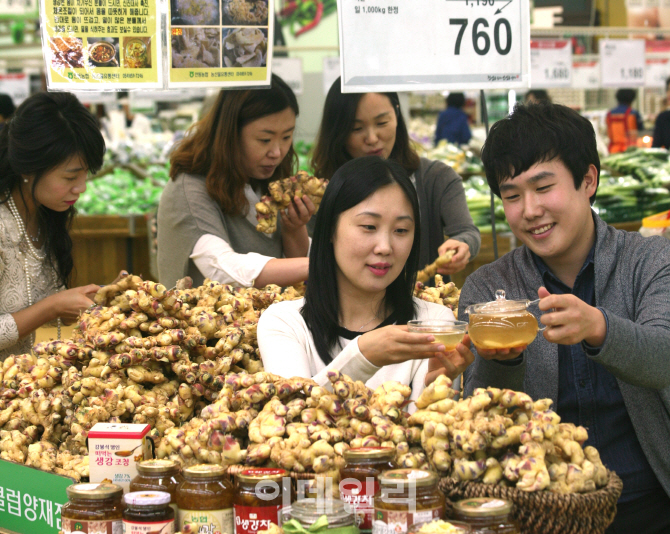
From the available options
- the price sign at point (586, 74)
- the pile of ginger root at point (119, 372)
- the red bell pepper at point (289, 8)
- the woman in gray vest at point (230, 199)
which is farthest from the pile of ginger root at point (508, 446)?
the red bell pepper at point (289, 8)

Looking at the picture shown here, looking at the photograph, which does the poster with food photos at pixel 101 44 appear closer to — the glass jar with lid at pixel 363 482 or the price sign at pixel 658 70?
the glass jar with lid at pixel 363 482

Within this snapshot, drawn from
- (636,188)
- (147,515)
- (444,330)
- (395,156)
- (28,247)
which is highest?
(395,156)

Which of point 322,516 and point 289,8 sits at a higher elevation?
point 289,8

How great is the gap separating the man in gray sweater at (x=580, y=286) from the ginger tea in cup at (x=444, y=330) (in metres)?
0.10

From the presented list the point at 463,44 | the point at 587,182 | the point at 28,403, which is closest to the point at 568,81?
the point at 463,44

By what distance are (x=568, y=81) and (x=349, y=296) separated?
4751 mm

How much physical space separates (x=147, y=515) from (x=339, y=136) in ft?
6.38

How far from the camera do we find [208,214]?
8.62ft

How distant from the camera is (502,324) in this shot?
144 centimetres

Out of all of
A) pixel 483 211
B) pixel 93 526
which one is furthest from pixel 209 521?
pixel 483 211

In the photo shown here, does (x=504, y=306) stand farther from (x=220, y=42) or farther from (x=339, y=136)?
(x=339, y=136)

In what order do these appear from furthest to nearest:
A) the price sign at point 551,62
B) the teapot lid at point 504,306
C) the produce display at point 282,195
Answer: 1. the price sign at point 551,62
2. the produce display at point 282,195
3. the teapot lid at point 504,306

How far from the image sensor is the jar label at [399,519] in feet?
3.24

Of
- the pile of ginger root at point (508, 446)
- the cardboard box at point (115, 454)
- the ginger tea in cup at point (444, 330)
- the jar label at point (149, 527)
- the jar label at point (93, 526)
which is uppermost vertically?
the ginger tea in cup at point (444, 330)
